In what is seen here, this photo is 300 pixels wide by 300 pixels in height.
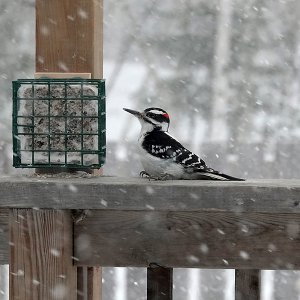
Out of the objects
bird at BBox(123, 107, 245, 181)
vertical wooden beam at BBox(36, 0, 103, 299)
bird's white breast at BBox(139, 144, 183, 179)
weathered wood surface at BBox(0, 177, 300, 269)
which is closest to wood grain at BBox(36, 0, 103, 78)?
vertical wooden beam at BBox(36, 0, 103, 299)

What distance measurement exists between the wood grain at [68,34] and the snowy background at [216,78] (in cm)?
920

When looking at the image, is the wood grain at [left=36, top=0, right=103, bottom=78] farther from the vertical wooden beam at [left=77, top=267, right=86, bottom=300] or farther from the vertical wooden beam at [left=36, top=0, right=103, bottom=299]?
the vertical wooden beam at [left=77, top=267, right=86, bottom=300]

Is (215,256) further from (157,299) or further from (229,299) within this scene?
(229,299)

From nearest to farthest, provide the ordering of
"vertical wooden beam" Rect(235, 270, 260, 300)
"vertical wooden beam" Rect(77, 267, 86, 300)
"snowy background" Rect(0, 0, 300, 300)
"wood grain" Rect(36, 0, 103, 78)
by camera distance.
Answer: "vertical wooden beam" Rect(235, 270, 260, 300) → "vertical wooden beam" Rect(77, 267, 86, 300) → "wood grain" Rect(36, 0, 103, 78) → "snowy background" Rect(0, 0, 300, 300)

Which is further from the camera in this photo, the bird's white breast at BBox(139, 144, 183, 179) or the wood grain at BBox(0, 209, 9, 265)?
the bird's white breast at BBox(139, 144, 183, 179)

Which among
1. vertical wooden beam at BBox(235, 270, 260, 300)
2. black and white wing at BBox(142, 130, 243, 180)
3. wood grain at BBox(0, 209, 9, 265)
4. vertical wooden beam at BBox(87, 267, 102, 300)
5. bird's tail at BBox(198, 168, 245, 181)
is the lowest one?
vertical wooden beam at BBox(87, 267, 102, 300)

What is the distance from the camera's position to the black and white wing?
3.21m

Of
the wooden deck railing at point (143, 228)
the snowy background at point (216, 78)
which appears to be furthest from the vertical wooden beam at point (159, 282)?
the snowy background at point (216, 78)

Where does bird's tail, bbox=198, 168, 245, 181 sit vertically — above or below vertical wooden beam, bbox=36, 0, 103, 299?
below

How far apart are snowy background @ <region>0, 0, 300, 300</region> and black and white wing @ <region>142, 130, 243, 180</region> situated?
8.68m

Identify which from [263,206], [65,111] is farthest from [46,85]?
[263,206]

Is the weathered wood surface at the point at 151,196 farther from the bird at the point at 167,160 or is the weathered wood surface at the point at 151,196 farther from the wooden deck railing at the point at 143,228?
the bird at the point at 167,160

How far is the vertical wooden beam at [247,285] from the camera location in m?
2.48

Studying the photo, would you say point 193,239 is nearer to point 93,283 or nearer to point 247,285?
point 247,285
